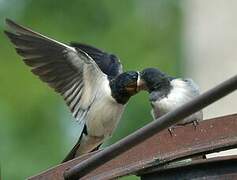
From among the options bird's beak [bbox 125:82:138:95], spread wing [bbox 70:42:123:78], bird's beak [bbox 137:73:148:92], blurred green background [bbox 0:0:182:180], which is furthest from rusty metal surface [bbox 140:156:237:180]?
blurred green background [bbox 0:0:182:180]

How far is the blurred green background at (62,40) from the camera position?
890 centimetres

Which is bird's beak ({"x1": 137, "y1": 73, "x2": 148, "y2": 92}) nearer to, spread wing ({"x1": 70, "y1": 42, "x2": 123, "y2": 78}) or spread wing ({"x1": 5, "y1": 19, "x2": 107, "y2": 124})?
spread wing ({"x1": 5, "y1": 19, "x2": 107, "y2": 124})

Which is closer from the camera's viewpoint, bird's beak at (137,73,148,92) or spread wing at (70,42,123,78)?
bird's beak at (137,73,148,92)

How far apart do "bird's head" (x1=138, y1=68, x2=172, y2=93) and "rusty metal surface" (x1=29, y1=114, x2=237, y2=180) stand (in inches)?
50.2

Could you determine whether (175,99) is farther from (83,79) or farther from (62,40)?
(62,40)

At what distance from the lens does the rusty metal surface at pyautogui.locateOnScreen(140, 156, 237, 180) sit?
2.02 meters

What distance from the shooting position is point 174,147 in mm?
2162

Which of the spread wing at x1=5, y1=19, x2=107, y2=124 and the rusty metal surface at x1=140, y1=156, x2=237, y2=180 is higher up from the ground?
the spread wing at x1=5, y1=19, x2=107, y2=124

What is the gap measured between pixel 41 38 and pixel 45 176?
213cm

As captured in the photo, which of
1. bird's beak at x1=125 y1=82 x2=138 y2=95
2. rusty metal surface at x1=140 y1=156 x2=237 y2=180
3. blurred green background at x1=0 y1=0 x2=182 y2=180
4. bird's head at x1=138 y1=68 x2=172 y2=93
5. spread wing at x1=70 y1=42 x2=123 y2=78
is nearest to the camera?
rusty metal surface at x1=140 y1=156 x2=237 y2=180

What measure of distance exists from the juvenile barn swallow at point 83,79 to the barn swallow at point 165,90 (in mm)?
465

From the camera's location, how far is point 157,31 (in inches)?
414

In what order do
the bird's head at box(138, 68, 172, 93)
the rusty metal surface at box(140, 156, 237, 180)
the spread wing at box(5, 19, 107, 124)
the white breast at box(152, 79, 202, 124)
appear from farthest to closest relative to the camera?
the spread wing at box(5, 19, 107, 124)
the bird's head at box(138, 68, 172, 93)
the white breast at box(152, 79, 202, 124)
the rusty metal surface at box(140, 156, 237, 180)

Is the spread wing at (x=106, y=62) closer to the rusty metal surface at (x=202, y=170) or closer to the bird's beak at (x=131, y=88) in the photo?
the bird's beak at (x=131, y=88)
